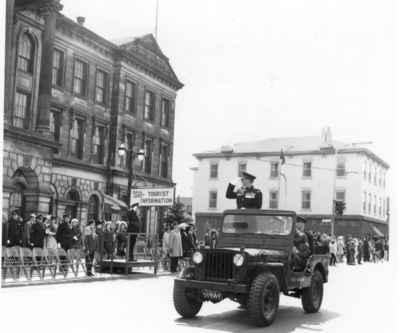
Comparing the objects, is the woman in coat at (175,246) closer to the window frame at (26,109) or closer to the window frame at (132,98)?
the window frame at (26,109)

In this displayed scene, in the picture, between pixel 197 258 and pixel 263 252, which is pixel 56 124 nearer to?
pixel 197 258

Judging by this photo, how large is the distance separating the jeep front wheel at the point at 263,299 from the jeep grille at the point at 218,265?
0.45 m

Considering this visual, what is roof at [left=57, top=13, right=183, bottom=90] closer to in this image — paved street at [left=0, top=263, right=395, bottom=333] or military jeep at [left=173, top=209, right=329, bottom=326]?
paved street at [left=0, top=263, right=395, bottom=333]

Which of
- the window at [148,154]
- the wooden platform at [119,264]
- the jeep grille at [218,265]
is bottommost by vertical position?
the wooden platform at [119,264]

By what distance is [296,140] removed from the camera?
38.2 metres

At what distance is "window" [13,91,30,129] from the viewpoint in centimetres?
2162

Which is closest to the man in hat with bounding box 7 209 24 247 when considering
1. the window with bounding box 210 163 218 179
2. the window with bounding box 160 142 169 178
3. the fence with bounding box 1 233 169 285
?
the fence with bounding box 1 233 169 285

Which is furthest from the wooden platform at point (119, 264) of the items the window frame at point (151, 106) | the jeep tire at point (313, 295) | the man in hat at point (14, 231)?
the window frame at point (151, 106)

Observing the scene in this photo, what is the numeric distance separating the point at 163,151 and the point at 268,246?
24.1 meters

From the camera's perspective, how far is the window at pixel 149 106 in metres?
30.3

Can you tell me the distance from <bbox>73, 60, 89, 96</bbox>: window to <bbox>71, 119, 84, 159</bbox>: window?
142cm

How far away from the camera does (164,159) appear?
33.3 metres

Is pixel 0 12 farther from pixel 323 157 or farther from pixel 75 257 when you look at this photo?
pixel 323 157

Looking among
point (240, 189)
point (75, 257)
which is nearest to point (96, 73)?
point (75, 257)
